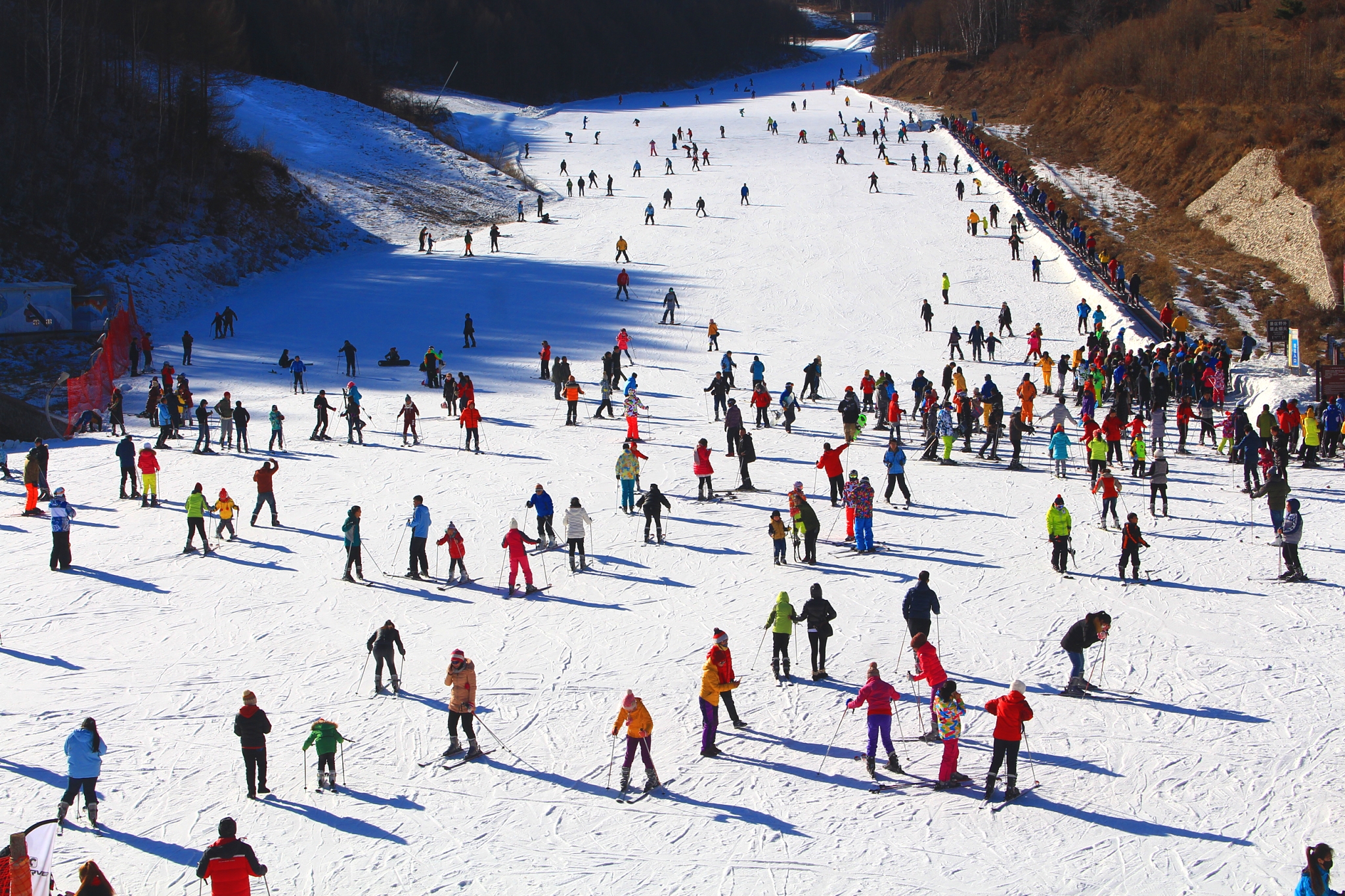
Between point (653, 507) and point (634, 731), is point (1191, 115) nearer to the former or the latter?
point (653, 507)

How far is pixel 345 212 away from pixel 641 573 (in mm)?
35593

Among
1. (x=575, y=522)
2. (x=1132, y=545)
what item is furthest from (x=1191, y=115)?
(x=575, y=522)

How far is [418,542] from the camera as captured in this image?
47.6ft

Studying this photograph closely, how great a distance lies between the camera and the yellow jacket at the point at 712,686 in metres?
9.80

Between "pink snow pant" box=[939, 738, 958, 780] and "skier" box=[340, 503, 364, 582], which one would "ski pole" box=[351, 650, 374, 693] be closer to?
"skier" box=[340, 503, 364, 582]

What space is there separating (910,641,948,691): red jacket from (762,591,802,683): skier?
1.43 meters

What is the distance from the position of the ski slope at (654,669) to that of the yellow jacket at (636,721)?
638 millimetres

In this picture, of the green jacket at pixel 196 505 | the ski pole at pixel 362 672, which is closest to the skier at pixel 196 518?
the green jacket at pixel 196 505

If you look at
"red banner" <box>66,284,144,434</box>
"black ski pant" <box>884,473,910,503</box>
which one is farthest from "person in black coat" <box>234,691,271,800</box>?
"red banner" <box>66,284,144,434</box>

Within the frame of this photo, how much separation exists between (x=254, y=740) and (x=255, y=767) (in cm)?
37

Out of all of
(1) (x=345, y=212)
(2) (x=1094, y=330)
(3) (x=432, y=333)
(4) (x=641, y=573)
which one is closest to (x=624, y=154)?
(1) (x=345, y=212)

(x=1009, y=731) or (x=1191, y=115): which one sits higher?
(x=1191, y=115)

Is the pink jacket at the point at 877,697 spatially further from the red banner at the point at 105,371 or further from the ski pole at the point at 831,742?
the red banner at the point at 105,371

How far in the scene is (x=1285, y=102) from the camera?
149 ft
